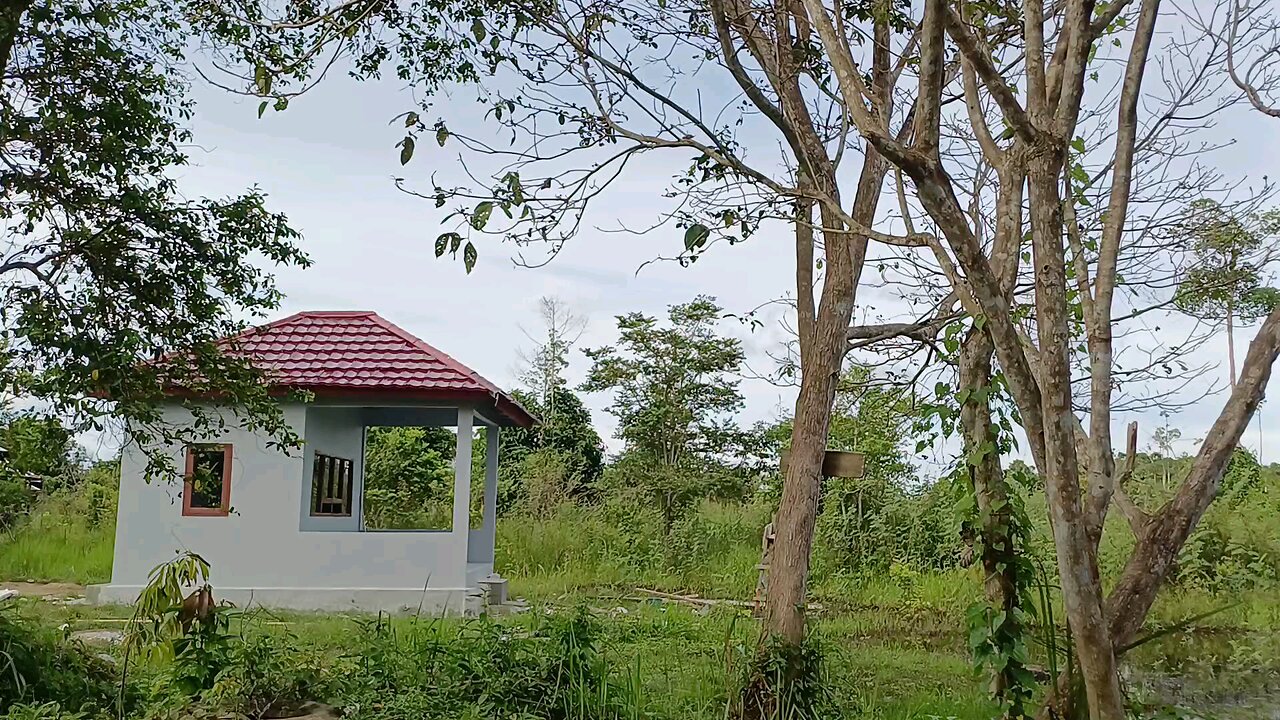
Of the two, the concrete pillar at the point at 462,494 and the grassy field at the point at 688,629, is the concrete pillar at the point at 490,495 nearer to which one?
Result: the grassy field at the point at 688,629

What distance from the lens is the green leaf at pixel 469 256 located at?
118 inches

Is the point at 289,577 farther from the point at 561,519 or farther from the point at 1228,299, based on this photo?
the point at 1228,299

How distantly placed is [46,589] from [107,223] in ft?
23.4

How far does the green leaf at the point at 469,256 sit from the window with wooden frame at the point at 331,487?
29.1 feet

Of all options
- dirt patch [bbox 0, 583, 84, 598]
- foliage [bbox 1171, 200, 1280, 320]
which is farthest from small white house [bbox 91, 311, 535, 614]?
foliage [bbox 1171, 200, 1280, 320]

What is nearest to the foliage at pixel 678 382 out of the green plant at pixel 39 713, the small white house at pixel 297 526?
the small white house at pixel 297 526

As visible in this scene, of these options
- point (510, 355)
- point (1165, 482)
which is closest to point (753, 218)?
point (1165, 482)

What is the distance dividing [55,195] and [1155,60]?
5.85 m

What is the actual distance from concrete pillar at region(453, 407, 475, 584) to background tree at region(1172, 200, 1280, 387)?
6.68 m

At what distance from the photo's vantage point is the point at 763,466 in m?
15.0

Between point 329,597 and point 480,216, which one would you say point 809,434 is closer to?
point 480,216

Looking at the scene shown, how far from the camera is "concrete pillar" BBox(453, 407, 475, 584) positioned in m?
9.70

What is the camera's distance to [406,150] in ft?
11.4

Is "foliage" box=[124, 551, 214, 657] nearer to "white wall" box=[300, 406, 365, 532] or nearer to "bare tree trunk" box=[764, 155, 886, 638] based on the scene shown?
"bare tree trunk" box=[764, 155, 886, 638]
